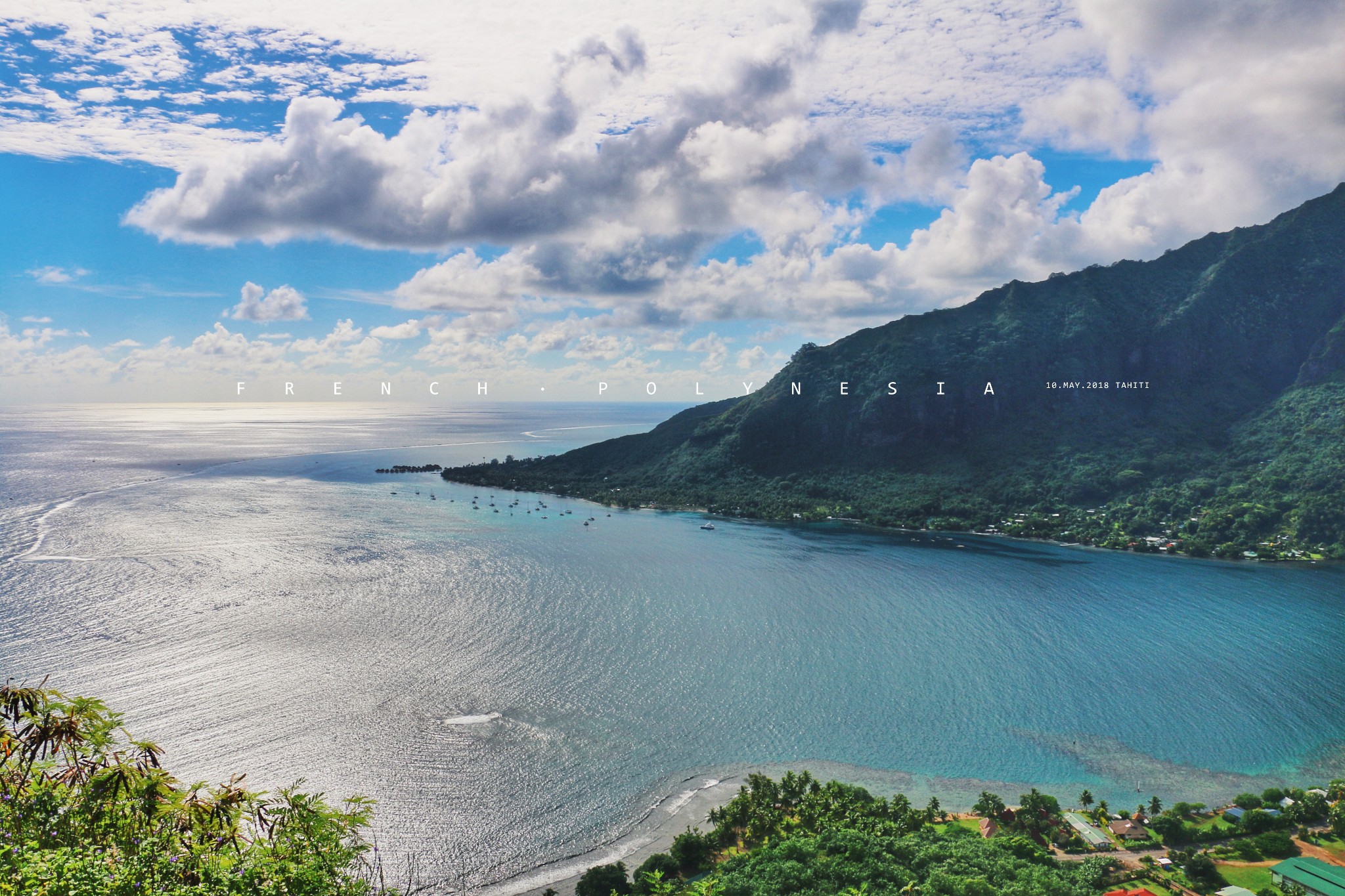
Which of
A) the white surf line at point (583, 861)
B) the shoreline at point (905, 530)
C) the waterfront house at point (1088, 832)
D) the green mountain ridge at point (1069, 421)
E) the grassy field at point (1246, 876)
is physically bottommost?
the white surf line at point (583, 861)

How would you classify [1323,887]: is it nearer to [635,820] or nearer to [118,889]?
[635,820]

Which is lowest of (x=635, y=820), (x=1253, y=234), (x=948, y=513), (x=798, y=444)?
(x=635, y=820)

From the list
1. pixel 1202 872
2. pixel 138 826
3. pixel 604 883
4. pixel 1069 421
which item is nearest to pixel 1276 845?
pixel 1202 872

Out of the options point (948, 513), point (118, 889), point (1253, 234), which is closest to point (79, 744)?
point (118, 889)

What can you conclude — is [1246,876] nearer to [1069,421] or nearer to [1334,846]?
[1334,846]

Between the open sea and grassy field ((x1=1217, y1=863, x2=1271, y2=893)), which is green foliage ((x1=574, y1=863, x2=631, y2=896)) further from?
grassy field ((x1=1217, y1=863, x2=1271, y2=893))

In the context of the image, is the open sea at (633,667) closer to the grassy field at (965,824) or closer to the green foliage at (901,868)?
the grassy field at (965,824)

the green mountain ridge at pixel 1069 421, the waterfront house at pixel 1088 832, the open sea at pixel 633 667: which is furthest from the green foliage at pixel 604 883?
the green mountain ridge at pixel 1069 421
